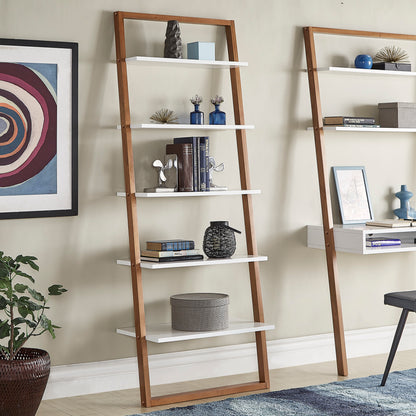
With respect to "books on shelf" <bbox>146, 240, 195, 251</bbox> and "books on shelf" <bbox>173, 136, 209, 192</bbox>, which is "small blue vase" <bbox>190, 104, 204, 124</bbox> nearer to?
"books on shelf" <bbox>173, 136, 209, 192</bbox>

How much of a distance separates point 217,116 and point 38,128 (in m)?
0.99

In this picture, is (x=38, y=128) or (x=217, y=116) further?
(x=217, y=116)

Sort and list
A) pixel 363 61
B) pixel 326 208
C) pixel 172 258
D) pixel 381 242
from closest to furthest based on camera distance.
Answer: pixel 172 258
pixel 381 242
pixel 326 208
pixel 363 61

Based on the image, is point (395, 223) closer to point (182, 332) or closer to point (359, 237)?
point (359, 237)

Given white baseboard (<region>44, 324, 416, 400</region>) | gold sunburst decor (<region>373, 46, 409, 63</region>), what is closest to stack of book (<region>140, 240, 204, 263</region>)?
white baseboard (<region>44, 324, 416, 400</region>)

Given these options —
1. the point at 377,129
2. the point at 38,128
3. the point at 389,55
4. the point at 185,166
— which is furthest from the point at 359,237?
the point at 38,128

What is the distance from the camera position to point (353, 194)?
4965 millimetres

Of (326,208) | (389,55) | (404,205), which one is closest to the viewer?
(326,208)

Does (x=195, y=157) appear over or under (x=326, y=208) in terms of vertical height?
over

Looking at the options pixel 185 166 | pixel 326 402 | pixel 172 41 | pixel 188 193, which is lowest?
pixel 326 402

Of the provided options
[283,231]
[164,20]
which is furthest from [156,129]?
[283,231]

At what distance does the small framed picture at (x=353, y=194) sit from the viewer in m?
4.92

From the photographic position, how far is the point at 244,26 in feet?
15.2

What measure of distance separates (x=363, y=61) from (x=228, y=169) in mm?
1100
